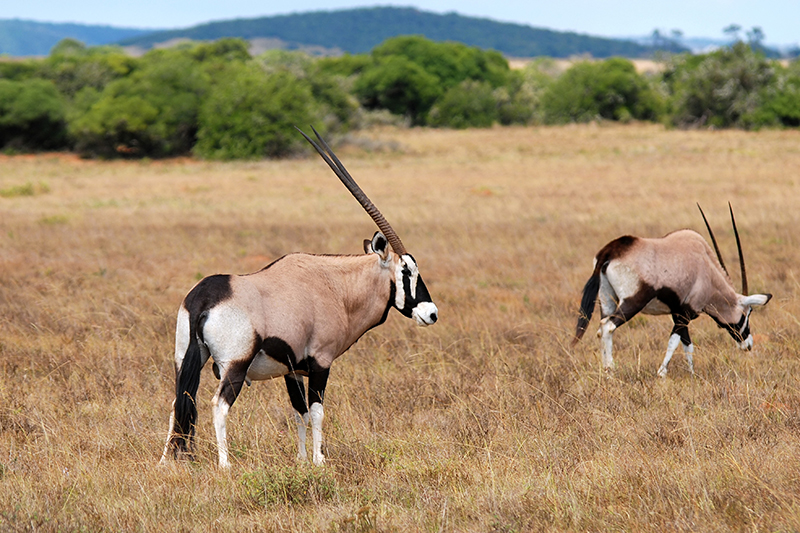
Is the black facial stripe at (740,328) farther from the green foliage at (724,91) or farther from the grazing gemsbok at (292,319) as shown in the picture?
the green foliage at (724,91)

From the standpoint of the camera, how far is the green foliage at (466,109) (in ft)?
199

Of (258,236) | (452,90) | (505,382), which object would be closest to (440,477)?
(505,382)

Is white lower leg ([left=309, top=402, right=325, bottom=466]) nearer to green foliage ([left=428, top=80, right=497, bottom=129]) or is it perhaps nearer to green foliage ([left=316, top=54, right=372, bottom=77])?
green foliage ([left=428, top=80, right=497, bottom=129])

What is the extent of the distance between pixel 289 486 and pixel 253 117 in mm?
33275

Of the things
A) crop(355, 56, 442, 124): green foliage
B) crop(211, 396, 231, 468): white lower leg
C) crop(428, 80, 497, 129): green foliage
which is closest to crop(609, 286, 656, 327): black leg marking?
crop(211, 396, 231, 468): white lower leg

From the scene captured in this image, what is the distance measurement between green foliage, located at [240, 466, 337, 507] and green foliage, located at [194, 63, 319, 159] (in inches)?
1276

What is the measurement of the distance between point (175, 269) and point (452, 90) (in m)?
53.7

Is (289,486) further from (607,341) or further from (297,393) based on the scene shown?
(607,341)

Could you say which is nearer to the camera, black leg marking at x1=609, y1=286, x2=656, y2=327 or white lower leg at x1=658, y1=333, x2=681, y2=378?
white lower leg at x1=658, y1=333, x2=681, y2=378

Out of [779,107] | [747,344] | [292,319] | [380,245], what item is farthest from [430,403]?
[779,107]

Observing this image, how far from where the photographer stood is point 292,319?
448 cm

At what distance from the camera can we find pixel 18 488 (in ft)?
13.1

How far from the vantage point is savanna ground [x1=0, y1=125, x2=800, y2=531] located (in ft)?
12.5

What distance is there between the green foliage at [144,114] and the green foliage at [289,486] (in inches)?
1372
